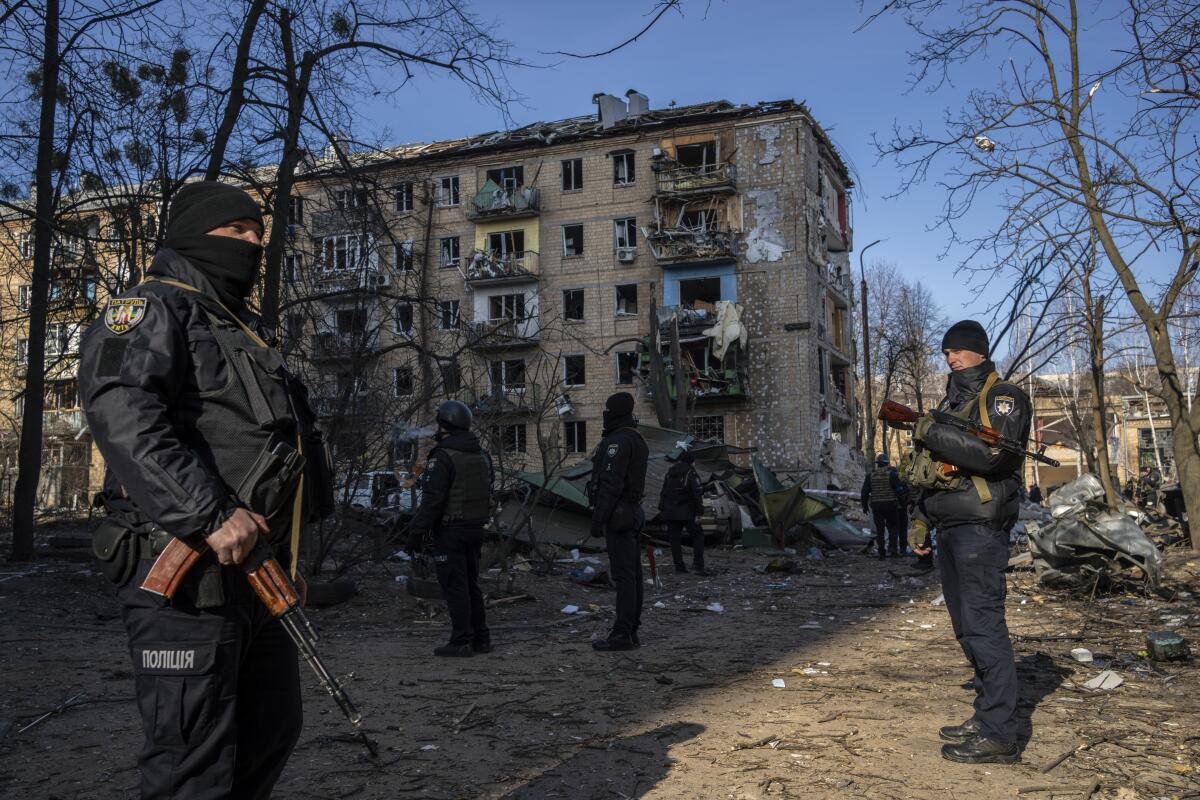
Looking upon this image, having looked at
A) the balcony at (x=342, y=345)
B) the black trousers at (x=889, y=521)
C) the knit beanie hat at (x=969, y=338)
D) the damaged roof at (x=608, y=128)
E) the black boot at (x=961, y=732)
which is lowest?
the black boot at (x=961, y=732)

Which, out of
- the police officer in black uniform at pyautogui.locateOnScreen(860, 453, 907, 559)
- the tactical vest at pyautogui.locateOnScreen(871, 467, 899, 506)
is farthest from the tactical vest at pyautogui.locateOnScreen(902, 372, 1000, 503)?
the tactical vest at pyautogui.locateOnScreen(871, 467, 899, 506)

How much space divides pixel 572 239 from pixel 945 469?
31847mm

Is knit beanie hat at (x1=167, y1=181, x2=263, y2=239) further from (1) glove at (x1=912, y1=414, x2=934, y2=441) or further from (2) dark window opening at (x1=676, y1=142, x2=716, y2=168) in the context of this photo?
(2) dark window opening at (x1=676, y1=142, x2=716, y2=168)

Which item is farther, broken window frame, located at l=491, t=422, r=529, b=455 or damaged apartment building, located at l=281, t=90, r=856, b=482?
damaged apartment building, located at l=281, t=90, r=856, b=482

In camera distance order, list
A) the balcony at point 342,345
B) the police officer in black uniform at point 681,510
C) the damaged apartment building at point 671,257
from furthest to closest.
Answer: the damaged apartment building at point 671,257
the police officer in black uniform at point 681,510
the balcony at point 342,345

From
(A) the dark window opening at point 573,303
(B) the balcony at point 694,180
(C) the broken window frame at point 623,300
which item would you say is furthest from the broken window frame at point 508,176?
(C) the broken window frame at point 623,300

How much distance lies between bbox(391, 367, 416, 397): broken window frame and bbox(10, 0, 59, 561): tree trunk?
3.73m

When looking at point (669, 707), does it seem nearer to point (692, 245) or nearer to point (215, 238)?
point (215, 238)

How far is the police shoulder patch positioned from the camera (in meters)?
2.38

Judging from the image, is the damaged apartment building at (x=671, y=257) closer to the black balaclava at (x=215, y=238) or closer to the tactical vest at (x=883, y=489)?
the tactical vest at (x=883, y=489)

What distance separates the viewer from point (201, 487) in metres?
2.27

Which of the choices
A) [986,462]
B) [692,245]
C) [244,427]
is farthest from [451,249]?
[244,427]

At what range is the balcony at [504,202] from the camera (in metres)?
34.9

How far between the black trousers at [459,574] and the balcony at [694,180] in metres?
27.9
